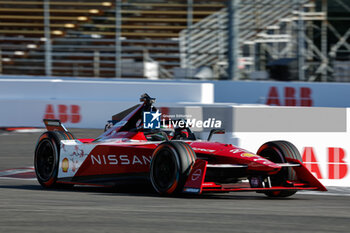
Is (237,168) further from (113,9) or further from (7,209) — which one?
(113,9)

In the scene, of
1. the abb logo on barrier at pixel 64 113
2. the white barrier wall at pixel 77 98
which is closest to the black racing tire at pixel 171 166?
the white barrier wall at pixel 77 98

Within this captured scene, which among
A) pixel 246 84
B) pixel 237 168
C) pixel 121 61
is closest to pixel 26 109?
pixel 121 61

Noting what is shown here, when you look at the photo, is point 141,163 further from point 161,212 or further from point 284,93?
point 284,93

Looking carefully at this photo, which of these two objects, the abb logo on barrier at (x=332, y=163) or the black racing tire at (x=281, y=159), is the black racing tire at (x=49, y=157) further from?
the abb logo on barrier at (x=332, y=163)

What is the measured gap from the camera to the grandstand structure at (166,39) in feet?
69.9

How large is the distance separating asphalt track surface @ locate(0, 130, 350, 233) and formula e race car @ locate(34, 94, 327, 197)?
0.47 feet

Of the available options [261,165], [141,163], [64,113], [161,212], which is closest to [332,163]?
[261,165]

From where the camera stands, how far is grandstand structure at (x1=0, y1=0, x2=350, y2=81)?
2130cm

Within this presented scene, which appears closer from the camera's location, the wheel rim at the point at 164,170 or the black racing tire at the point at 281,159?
the wheel rim at the point at 164,170

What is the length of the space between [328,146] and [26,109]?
10002 millimetres

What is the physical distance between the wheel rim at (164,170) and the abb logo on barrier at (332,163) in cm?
293

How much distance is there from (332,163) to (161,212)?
404cm

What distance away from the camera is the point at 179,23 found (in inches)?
885

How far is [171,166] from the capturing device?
6.61m
